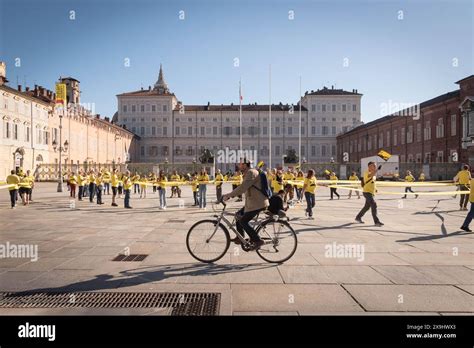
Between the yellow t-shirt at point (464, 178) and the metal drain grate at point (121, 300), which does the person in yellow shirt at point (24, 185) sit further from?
the yellow t-shirt at point (464, 178)

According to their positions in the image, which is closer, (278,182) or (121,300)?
(121,300)

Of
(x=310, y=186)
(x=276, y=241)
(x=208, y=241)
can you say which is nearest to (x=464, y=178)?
(x=310, y=186)

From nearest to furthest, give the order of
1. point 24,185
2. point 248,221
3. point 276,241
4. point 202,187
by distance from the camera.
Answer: point 248,221
point 276,241
point 202,187
point 24,185

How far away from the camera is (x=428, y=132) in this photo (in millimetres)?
53500

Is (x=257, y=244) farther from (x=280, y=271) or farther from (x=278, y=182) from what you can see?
(x=278, y=182)

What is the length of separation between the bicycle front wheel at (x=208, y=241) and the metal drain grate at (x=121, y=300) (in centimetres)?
170

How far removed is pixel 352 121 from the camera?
9894cm

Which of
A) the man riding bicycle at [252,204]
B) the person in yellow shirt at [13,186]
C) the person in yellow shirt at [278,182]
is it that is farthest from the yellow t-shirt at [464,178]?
the person in yellow shirt at [13,186]

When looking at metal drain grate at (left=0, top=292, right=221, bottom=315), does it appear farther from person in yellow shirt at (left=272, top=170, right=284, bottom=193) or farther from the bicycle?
person in yellow shirt at (left=272, top=170, right=284, bottom=193)

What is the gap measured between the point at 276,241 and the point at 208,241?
1224 millimetres

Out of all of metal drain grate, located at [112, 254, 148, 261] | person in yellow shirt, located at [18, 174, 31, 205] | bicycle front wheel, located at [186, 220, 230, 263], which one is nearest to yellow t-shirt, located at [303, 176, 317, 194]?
bicycle front wheel, located at [186, 220, 230, 263]

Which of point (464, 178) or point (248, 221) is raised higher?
point (464, 178)

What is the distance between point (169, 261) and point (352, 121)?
98.5 metres

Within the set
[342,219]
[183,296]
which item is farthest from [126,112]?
[183,296]
